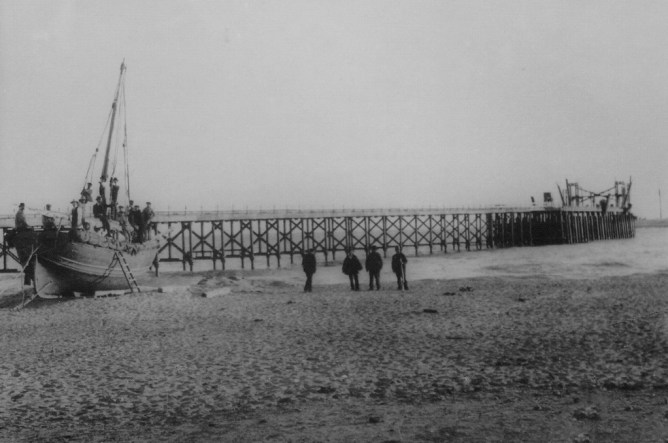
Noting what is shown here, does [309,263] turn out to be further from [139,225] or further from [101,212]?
[139,225]

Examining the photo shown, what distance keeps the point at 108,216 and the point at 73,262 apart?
4.96 meters

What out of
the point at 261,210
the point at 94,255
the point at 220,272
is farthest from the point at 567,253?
the point at 94,255

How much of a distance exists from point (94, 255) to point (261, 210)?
1728 cm

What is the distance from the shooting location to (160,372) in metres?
7.91

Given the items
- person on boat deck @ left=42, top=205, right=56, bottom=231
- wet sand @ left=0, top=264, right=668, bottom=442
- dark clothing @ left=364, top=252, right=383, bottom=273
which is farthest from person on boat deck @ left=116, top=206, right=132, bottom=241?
dark clothing @ left=364, top=252, right=383, bottom=273

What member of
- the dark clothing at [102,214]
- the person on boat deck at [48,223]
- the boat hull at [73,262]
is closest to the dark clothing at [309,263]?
the boat hull at [73,262]

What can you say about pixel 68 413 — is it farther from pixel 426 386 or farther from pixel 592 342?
pixel 592 342

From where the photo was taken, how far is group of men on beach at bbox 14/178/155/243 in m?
19.0

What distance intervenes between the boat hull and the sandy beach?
4.72 m

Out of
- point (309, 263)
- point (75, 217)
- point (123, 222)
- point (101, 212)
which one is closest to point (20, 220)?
point (75, 217)

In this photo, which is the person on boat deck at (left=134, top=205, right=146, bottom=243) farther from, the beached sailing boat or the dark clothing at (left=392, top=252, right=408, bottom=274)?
the dark clothing at (left=392, top=252, right=408, bottom=274)

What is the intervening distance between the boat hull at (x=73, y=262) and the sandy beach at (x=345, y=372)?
186 inches

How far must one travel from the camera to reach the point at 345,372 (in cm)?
770

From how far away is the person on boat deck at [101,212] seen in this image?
22047mm
